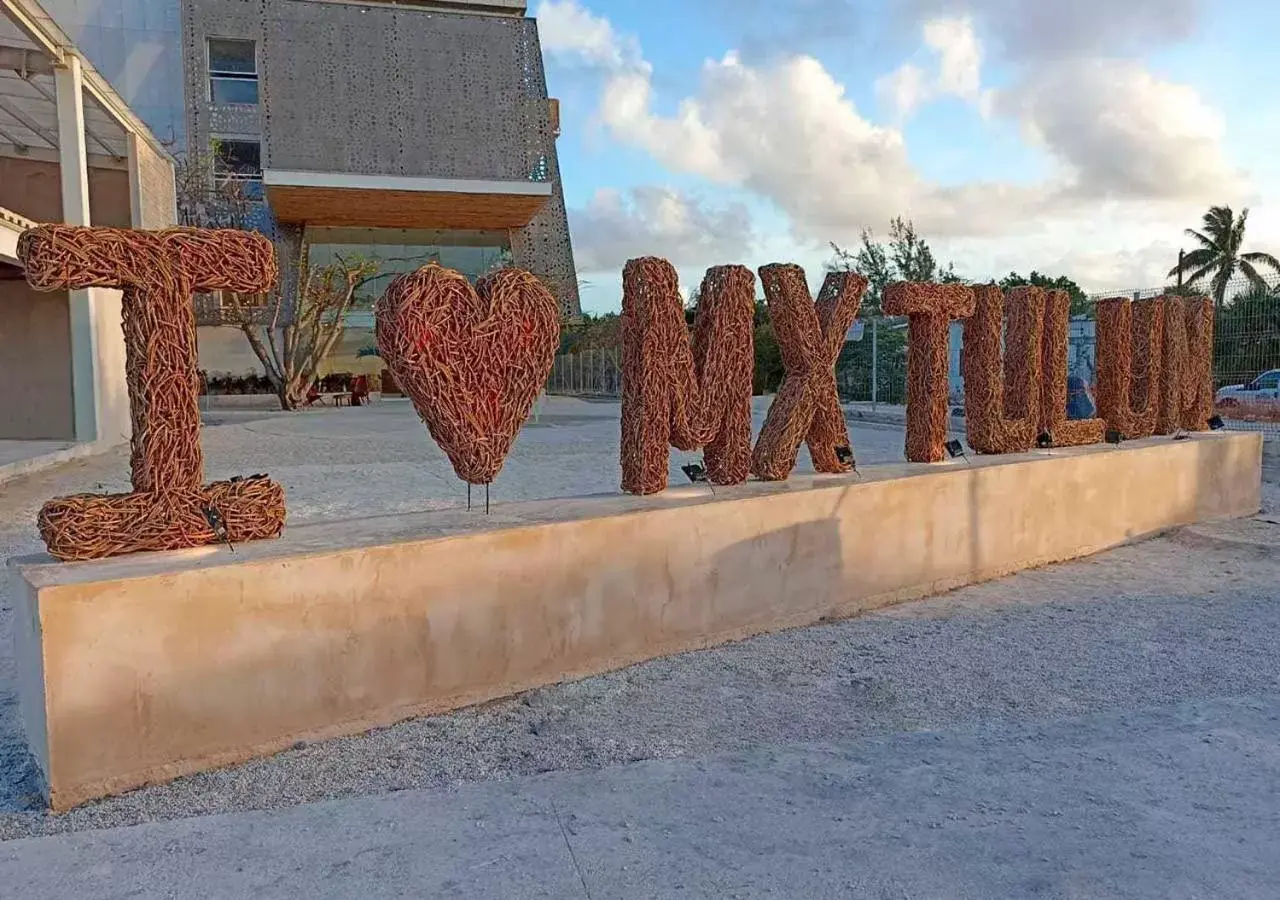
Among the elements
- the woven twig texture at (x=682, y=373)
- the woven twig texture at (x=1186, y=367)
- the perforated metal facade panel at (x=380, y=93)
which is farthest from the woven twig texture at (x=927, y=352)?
the perforated metal facade panel at (x=380, y=93)

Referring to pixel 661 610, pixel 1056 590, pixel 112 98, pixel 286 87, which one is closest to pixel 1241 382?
pixel 1056 590

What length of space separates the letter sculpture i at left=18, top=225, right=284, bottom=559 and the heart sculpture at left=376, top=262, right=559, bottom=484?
69 cm

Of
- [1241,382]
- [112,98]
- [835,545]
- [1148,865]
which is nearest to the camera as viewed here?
[1148,865]

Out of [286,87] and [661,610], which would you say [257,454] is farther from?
[286,87]

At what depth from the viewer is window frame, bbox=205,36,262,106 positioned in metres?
33.6

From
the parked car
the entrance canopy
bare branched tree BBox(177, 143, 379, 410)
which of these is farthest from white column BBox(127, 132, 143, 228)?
the parked car

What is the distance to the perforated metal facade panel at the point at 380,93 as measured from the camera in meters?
33.5

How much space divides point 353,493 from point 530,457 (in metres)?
4.52

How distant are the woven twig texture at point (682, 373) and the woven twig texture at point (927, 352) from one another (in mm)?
1491

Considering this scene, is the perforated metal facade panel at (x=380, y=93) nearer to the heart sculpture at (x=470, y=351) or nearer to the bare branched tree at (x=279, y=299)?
the bare branched tree at (x=279, y=299)

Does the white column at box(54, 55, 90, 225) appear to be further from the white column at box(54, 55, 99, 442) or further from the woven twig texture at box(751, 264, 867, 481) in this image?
the woven twig texture at box(751, 264, 867, 481)

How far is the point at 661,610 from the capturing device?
5.23 metres

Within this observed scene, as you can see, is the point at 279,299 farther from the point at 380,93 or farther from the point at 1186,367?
the point at 1186,367

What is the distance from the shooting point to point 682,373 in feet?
18.7
